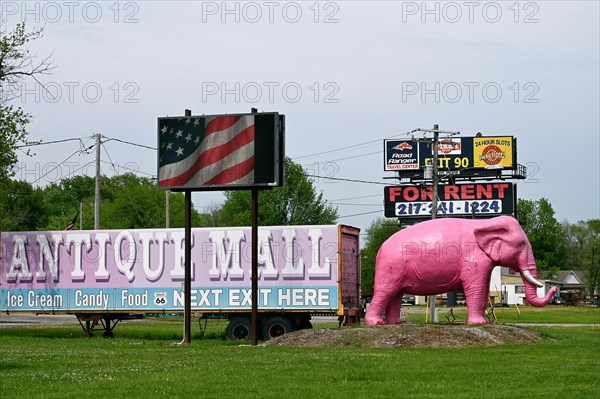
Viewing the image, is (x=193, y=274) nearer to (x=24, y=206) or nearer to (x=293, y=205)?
(x=293, y=205)

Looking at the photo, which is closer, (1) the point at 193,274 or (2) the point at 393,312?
(2) the point at 393,312

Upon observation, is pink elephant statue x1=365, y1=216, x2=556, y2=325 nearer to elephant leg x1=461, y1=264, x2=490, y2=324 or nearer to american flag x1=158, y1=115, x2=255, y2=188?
elephant leg x1=461, y1=264, x2=490, y2=324

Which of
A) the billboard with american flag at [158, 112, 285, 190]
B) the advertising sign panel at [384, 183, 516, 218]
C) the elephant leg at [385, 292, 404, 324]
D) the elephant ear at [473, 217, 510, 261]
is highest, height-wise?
the advertising sign panel at [384, 183, 516, 218]

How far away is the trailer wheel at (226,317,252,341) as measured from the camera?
3588 centimetres

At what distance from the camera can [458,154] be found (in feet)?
276

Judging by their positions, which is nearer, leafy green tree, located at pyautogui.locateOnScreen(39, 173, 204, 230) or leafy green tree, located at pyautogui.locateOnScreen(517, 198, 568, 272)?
leafy green tree, located at pyautogui.locateOnScreen(39, 173, 204, 230)

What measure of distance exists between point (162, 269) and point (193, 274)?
1.11 meters

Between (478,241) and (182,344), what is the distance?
361 inches

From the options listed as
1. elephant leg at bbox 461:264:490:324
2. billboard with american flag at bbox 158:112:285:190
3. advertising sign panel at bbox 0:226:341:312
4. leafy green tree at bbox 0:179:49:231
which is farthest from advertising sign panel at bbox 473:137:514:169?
billboard with american flag at bbox 158:112:285:190

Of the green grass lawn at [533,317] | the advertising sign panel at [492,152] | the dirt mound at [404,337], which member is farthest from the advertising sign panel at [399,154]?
the dirt mound at [404,337]

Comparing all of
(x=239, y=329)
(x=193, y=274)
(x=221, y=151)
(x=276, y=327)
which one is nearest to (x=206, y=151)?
(x=221, y=151)

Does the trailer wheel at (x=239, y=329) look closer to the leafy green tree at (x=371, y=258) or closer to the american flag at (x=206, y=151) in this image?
the american flag at (x=206, y=151)

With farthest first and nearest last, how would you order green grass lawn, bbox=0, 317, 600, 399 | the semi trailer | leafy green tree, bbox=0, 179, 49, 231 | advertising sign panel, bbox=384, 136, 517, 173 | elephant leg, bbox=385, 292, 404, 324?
leafy green tree, bbox=0, 179, 49, 231 < advertising sign panel, bbox=384, 136, 517, 173 < the semi trailer < elephant leg, bbox=385, 292, 404, 324 < green grass lawn, bbox=0, 317, 600, 399

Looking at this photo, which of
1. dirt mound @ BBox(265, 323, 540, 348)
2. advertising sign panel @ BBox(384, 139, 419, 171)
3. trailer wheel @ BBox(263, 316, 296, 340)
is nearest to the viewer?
dirt mound @ BBox(265, 323, 540, 348)
